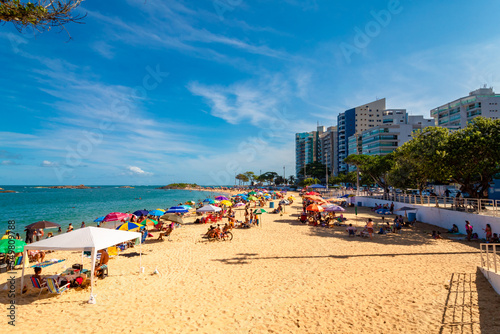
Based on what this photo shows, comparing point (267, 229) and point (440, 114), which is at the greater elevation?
point (440, 114)

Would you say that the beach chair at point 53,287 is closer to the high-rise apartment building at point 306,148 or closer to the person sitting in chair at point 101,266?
the person sitting in chair at point 101,266

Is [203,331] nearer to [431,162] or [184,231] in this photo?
[184,231]

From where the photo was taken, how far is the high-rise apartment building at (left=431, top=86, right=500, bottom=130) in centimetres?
6562

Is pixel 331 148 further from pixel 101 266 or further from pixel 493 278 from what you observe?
pixel 101 266

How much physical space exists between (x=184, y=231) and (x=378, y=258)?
13051 mm

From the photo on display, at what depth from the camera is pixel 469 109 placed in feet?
224

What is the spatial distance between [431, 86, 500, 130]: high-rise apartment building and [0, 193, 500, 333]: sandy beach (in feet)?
251

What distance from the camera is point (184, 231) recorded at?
18.4 meters

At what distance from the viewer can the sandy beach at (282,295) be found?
5.72 m

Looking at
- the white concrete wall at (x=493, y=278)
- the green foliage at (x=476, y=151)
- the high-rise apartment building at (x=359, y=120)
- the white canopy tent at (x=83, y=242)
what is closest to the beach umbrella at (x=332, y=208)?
the green foliage at (x=476, y=151)

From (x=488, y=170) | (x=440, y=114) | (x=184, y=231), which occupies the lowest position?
(x=184, y=231)

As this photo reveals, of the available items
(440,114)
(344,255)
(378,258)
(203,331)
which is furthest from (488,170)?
(440,114)

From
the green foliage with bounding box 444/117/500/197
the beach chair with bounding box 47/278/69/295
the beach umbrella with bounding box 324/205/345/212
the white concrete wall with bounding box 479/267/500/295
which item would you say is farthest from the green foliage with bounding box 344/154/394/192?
the beach chair with bounding box 47/278/69/295

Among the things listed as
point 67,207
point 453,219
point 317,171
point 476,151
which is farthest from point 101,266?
point 317,171
